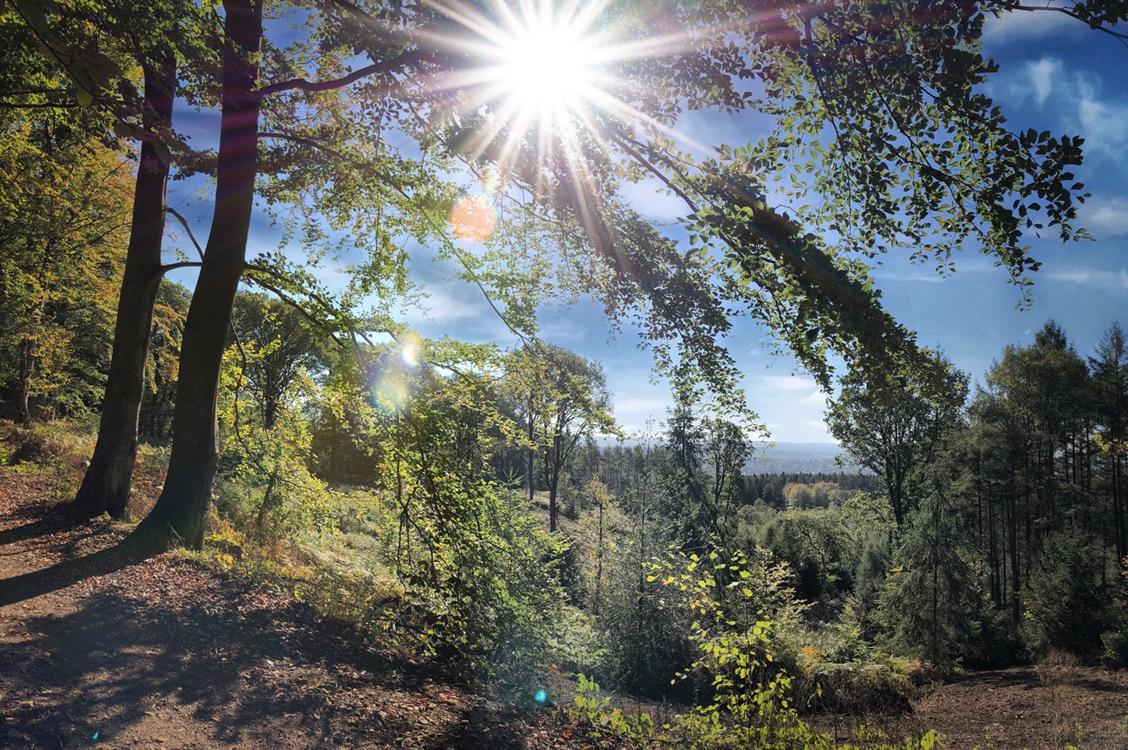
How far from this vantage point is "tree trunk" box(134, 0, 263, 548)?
7.16 meters

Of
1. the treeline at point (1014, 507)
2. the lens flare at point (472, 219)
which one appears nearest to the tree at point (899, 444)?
the treeline at point (1014, 507)

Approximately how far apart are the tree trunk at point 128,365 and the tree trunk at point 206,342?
A: 1.71m

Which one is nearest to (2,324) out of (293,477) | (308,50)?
(293,477)

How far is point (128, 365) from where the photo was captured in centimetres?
844

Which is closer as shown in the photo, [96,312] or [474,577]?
[474,577]

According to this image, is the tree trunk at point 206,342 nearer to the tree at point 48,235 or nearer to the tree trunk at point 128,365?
the tree trunk at point 128,365

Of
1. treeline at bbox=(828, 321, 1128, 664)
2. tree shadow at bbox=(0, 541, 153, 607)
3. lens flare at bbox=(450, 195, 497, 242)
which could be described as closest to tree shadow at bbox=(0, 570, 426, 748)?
tree shadow at bbox=(0, 541, 153, 607)

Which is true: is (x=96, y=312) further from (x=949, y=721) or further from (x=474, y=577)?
(x=949, y=721)

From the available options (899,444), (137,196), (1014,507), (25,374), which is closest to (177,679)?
(137,196)

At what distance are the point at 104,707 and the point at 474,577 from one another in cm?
423

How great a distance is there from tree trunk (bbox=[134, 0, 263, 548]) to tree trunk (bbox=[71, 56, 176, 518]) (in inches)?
67.2

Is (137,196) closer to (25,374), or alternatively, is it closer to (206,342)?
(206,342)

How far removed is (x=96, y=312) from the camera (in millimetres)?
19766

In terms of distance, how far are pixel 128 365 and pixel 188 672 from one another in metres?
5.91
